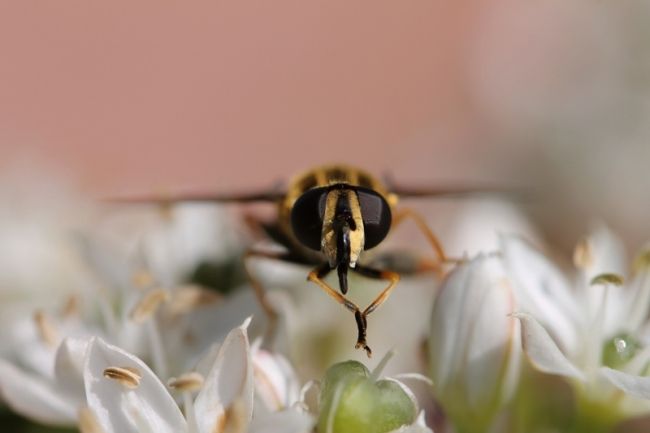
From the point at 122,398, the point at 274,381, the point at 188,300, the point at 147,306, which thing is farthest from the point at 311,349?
the point at 122,398

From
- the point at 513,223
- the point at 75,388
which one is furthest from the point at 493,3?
the point at 75,388

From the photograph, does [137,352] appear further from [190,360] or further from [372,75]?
[372,75]

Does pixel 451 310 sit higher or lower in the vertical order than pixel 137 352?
higher

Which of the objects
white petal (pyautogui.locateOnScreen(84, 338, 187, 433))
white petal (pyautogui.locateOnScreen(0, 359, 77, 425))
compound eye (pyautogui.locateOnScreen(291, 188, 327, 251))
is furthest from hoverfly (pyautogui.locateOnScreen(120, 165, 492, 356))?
white petal (pyautogui.locateOnScreen(0, 359, 77, 425))

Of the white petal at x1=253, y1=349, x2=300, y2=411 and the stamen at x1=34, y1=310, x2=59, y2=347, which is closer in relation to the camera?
the white petal at x1=253, y1=349, x2=300, y2=411

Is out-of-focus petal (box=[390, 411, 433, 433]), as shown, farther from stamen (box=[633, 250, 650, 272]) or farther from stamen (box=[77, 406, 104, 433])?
stamen (box=[633, 250, 650, 272])

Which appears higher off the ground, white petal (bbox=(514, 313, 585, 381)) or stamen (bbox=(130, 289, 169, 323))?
white petal (bbox=(514, 313, 585, 381))

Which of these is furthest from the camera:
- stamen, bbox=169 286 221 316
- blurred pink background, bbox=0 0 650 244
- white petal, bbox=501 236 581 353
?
blurred pink background, bbox=0 0 650 244

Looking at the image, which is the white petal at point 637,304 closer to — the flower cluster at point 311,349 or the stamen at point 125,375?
the flower cluster at point 311,349
